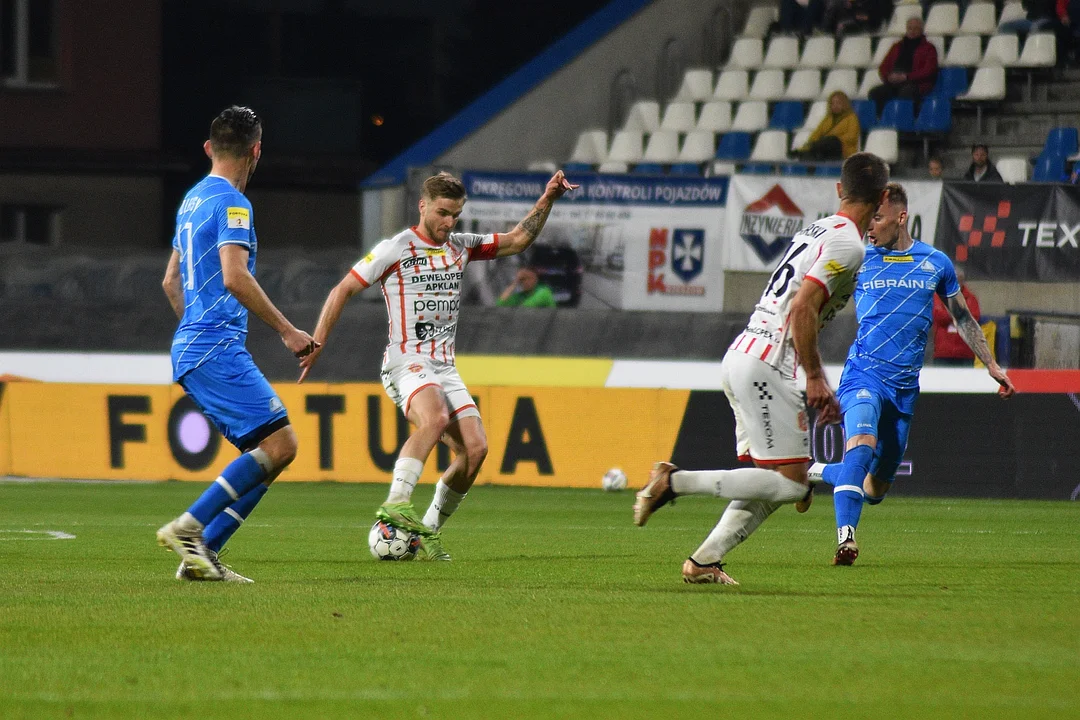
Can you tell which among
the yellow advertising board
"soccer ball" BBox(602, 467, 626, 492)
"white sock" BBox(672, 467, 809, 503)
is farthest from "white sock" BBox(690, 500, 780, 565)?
the yellow advertising board

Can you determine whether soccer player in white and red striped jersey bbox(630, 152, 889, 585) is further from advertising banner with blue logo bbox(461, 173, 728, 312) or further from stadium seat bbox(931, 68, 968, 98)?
stadium seat bbox(931, 68, 968, 98)

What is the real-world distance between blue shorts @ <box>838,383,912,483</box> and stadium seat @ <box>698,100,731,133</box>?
1361 centimetres

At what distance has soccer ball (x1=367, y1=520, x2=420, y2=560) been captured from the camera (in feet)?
28.8

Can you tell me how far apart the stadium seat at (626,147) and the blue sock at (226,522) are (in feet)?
51.9

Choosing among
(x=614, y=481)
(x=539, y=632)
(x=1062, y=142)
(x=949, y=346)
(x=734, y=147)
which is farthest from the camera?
(x=734, y=147)

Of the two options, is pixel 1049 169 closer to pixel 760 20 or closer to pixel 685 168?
pixel 685 168

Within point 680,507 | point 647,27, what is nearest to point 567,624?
point 680,507

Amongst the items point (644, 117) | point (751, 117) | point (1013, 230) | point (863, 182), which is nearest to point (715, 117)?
point (751, 117)

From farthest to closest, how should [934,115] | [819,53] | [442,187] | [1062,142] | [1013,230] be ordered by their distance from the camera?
[819,53]
[934,115]
[1062,142]
[1013,230]
[442,187]

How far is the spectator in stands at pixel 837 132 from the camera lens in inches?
802

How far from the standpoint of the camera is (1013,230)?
17.8 m

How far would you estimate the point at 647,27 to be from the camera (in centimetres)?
2475

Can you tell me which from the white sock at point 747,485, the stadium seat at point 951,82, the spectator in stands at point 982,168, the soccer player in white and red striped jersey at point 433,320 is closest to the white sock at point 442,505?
the soccer player in white and red striped jersey at point 433,320

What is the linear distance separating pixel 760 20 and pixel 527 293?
8269 mm
